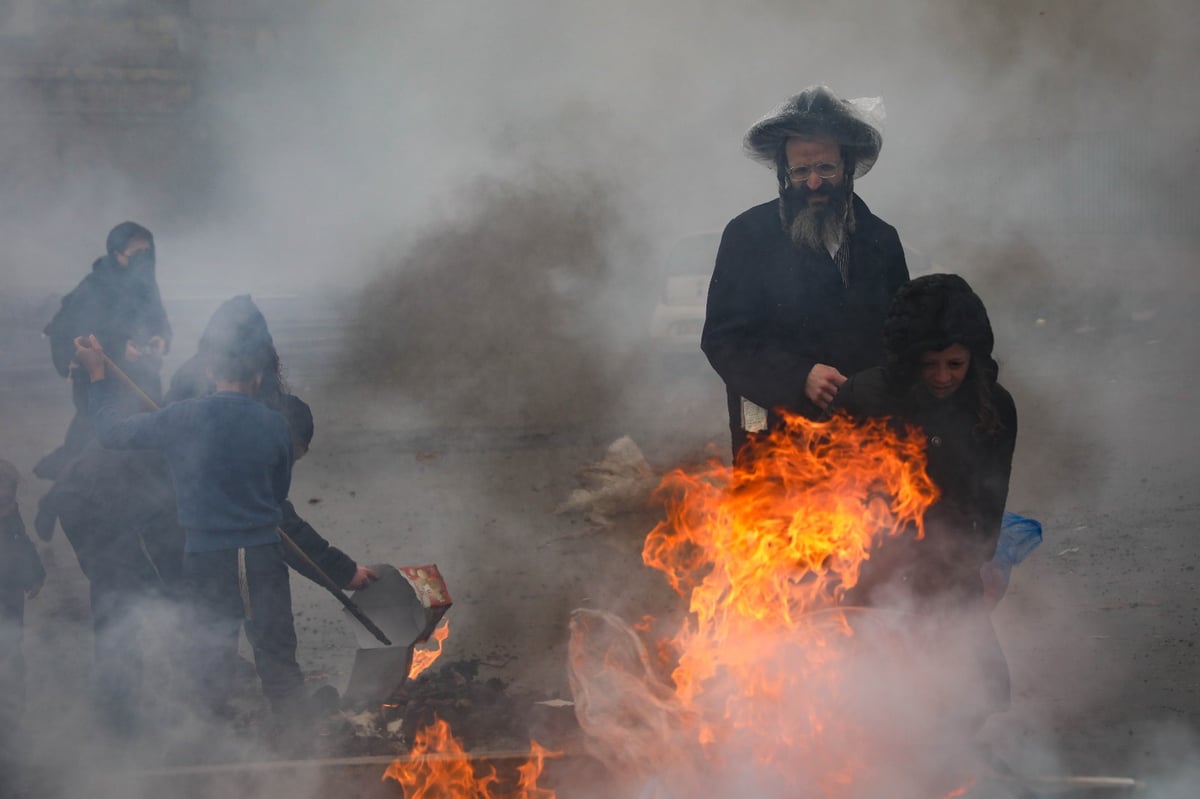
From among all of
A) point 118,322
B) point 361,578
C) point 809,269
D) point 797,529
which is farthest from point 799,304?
point 118,322

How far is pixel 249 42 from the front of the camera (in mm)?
9102

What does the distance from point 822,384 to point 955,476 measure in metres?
0.38

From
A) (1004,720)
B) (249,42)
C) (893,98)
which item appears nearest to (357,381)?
(249,42)

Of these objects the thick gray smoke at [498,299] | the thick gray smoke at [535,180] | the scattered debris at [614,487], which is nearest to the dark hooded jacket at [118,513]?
the scattered debris at [614,487]

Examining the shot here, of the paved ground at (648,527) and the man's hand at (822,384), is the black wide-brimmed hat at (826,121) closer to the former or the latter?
the man's hand at (822,384)

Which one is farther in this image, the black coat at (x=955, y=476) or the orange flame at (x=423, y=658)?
the orange flame at (x=423, y=658)

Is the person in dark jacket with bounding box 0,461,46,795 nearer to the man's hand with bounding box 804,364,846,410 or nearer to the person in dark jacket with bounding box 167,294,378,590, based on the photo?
the person in dark jacket with bounding box 167,294,378,590

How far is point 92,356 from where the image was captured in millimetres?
3219

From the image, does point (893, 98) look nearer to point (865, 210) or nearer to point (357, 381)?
point (357, 381)

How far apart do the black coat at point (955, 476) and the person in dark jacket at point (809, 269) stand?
334 millimetres

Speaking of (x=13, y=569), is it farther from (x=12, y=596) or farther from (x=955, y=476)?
(x=955, y=476)

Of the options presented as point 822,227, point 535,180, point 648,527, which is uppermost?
point 535,180

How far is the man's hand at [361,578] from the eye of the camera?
3.47m

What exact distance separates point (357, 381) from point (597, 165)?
2998mm
